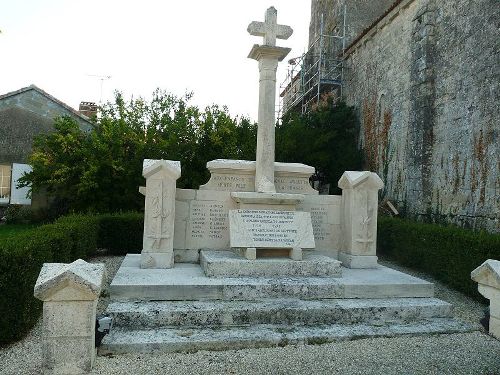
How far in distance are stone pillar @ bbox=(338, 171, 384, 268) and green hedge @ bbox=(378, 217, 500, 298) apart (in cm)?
156

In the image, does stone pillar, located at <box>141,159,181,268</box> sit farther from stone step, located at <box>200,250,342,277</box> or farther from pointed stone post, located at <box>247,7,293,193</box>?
pointed stone post, located at <box>247,7,293,193</box>

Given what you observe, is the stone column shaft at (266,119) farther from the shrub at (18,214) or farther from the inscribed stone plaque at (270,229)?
the shrub at (18,214)

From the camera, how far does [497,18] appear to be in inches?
398

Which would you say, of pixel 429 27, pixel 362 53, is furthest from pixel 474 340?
pixel 362 53

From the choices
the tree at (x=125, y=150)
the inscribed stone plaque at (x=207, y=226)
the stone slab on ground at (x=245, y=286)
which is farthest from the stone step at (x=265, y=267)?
the tree at (x=125, y=150)

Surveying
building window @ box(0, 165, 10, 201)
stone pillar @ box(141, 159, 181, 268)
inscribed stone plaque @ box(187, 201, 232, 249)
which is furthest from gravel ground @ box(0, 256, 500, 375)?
building window @ box(0, 165, 10, 201)

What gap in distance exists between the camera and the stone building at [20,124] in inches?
679

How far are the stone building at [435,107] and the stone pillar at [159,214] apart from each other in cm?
792

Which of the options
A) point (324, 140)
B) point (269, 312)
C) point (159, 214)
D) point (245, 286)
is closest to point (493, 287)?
point (269, 312)

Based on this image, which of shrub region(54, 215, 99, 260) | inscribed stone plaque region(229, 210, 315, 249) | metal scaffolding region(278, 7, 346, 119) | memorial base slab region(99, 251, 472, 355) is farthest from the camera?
metal scaffolding region(278, 7, 346, 119)

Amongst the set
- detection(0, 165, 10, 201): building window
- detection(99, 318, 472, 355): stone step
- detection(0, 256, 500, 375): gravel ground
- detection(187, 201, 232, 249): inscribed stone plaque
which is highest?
detection(0, 165, 10, 201): building window

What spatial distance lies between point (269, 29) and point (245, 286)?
175 inches

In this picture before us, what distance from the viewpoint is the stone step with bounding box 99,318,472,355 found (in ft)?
14.3

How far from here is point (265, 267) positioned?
20.0ft
